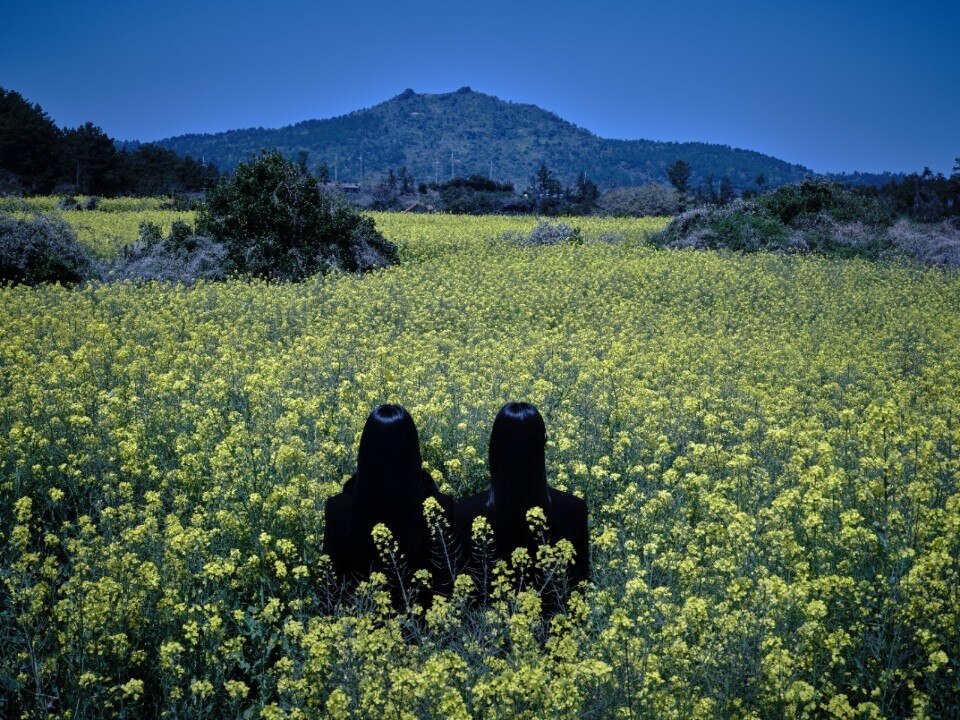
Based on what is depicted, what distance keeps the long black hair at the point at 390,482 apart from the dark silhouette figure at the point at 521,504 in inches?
15.5

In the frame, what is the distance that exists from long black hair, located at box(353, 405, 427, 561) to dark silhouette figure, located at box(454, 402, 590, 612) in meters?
0.39

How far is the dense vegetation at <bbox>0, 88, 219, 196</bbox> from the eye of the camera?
4947 centimetres

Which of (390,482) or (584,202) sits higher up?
(584,202)

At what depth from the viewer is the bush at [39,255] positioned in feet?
57.0

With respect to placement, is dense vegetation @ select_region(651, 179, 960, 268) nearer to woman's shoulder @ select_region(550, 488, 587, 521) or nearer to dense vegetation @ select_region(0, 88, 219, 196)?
woman's shoulder @ select_region(550, 488, 587, 521)

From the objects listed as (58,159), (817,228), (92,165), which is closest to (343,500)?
(817,228)

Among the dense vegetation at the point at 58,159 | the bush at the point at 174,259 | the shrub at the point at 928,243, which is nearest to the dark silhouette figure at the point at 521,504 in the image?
the bush at the point at 174,259

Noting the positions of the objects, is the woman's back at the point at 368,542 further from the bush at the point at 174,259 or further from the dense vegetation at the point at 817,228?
the dense vegetation at the point at 817,228

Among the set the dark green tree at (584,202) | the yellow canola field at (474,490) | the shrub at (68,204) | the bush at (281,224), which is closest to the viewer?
the yellow canola field at (474,490)

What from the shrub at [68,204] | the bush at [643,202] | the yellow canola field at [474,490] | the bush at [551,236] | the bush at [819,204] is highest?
the bush at [643,202]

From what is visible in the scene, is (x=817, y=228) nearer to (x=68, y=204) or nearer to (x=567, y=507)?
(x=567, y=507)

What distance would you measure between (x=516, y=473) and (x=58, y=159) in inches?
2337

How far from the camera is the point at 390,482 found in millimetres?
4055

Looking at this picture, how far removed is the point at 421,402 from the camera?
752cm
